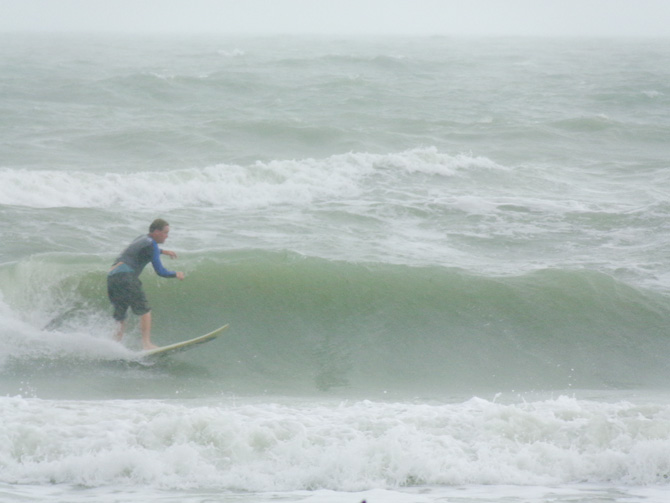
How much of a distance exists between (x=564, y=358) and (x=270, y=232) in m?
5.44

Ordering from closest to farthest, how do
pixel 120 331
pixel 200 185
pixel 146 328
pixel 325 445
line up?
1. pixel 325 445
2. pixel 146 328
3. pixel 120 331
4. pixel 200 185

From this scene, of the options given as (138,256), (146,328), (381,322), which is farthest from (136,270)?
(381,322)

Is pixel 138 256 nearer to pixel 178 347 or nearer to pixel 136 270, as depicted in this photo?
pixel 136 270

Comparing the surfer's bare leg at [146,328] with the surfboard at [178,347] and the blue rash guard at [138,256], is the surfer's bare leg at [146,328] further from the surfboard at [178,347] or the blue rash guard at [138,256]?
the blue rash guard at [138,256]

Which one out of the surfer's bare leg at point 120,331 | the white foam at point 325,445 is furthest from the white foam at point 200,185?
the white foam at point 325,445

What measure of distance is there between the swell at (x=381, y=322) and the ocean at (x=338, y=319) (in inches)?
1.3

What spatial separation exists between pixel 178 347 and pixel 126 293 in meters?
0.77

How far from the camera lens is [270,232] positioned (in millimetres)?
12508

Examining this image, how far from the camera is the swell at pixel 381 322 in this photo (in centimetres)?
821

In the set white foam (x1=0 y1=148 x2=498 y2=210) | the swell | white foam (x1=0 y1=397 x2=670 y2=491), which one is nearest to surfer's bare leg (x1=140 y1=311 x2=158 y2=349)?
the swell

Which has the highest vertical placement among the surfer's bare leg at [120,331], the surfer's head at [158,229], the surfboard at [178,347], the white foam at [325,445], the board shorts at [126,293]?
the surfer's head at [158,229]

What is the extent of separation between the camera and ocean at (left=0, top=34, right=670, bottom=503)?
5895 millimetres

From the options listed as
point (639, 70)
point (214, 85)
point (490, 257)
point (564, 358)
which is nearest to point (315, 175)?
point (490, 257)

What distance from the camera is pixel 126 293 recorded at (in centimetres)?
798
